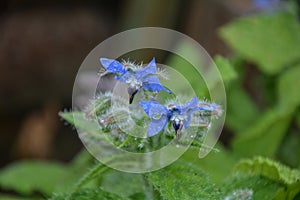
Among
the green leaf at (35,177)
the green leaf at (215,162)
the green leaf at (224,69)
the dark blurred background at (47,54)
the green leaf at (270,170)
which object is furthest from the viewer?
the dark blurred background at (47,54)

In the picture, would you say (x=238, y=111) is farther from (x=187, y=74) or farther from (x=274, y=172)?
(x=274, y=172)

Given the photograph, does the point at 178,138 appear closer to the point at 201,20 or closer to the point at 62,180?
the point at 62,180

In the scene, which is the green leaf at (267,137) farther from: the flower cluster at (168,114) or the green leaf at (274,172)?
the flower cluster at (168,114)

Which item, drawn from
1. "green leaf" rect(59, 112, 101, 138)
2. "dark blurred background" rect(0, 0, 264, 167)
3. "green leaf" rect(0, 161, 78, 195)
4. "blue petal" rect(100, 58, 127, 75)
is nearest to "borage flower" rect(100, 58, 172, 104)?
"blue petal" rect(100, 58, 127, 75)

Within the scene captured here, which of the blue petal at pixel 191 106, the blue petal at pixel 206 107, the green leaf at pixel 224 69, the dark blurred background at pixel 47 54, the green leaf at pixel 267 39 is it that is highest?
the dark blurred background at pixel 47 54

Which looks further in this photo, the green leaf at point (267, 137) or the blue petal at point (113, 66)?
the green leaf at point (267, 137)

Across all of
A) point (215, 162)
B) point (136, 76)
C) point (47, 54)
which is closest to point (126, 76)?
point (136, 76)

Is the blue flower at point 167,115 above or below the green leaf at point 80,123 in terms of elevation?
below

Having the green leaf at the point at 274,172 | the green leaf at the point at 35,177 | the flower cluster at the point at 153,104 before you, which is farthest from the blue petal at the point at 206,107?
the green leaf at the point at 35,177

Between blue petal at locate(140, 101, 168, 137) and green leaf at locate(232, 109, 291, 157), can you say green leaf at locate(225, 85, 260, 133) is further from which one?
blue petal at locate(140, 101, 168, 137)
